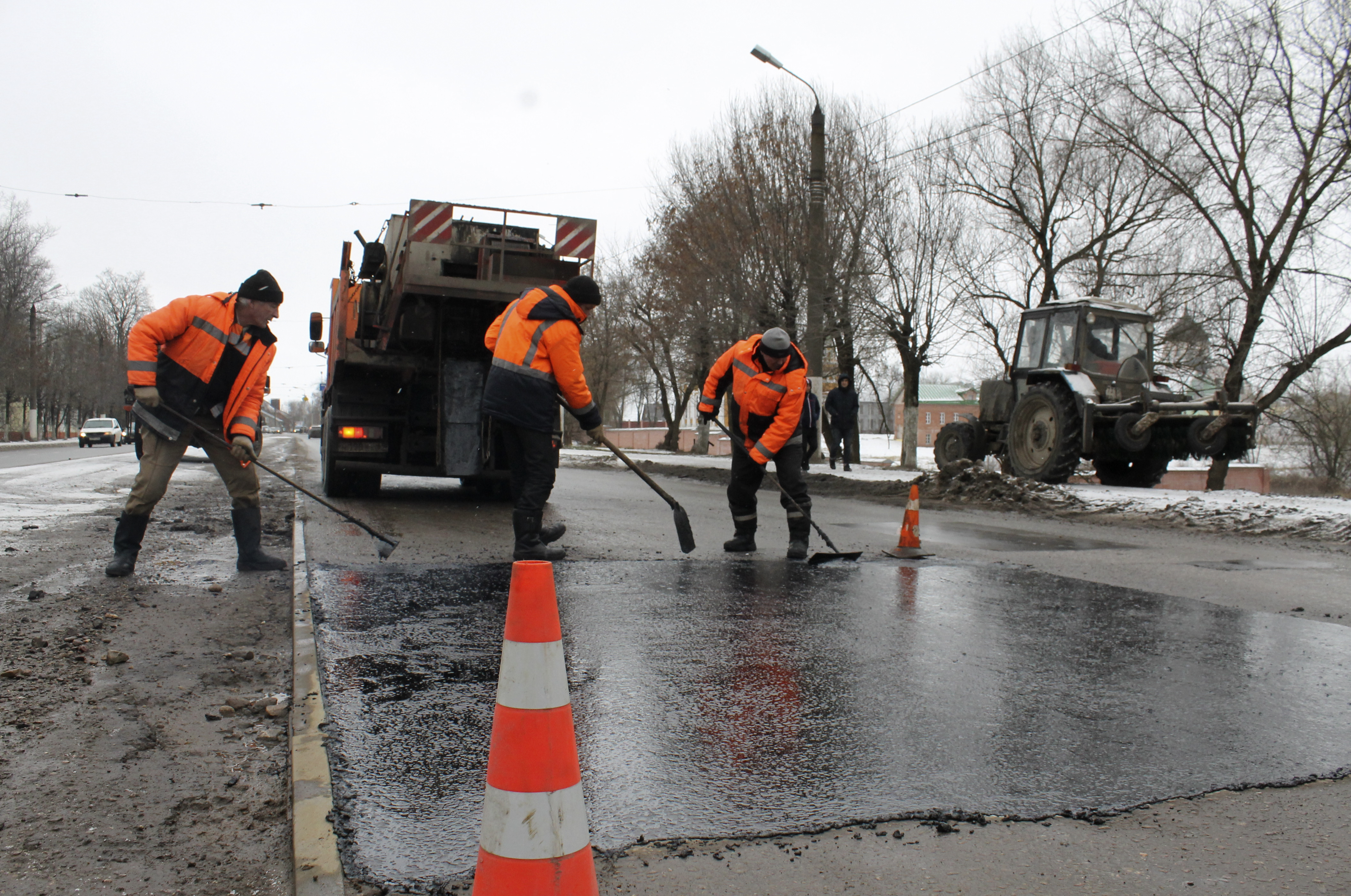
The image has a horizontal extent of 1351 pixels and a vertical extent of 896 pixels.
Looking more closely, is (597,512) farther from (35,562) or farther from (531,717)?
(531,717)

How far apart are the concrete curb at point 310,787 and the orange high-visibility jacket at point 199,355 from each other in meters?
2.34

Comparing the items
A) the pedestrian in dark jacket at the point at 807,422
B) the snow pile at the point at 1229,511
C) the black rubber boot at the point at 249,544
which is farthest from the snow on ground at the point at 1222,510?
the black rubber boot at the point at 249,544

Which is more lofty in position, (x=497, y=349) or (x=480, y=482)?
(x=497, y=349)

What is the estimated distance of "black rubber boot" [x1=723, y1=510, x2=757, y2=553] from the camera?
748 centimetres

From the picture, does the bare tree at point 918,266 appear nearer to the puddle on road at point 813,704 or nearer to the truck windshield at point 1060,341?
the truck windshield at point 1060,341

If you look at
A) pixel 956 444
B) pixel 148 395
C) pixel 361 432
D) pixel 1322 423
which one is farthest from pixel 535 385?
pixel 1322 423

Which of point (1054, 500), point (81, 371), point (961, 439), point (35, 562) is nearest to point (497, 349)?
A: point (35, 562)

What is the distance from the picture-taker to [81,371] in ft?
220

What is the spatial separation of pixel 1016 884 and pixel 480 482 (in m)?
11.2

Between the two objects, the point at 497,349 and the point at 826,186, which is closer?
the point at 497,349

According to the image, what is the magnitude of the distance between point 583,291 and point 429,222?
13.5 feet

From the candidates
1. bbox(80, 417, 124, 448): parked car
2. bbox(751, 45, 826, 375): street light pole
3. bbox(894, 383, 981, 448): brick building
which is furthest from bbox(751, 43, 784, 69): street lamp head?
bbox(894, 383, 981, 448): brick building

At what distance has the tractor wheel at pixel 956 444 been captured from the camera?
16.4 meters

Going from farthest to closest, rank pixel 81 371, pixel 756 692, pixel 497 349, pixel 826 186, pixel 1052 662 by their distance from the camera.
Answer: pixel 81 371
pixel 826 186
pixel 497 349
pixel 1052 662
pixel 756 692
